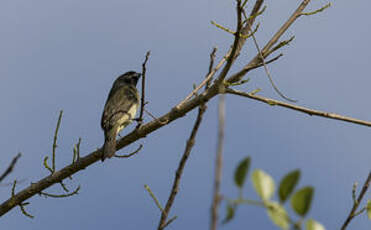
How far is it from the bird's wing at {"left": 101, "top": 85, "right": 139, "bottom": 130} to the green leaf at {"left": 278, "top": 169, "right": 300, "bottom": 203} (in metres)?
7.70

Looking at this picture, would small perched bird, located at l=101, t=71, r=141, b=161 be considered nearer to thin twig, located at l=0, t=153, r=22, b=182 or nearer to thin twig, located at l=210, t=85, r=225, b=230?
thin twig, located at l=0, t=153, r=22, b=182

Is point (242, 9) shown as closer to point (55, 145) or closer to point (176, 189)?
point (176, 189)

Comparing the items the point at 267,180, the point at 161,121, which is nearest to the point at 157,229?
the point at 267,180

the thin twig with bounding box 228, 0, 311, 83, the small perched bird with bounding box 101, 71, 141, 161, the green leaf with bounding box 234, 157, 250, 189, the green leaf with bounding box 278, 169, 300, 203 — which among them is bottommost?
the green leaf with bounding box 278, 169, 300, 203

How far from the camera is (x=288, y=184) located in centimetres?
93

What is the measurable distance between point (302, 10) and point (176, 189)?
373 centimetres

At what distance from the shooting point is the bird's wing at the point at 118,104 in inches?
347

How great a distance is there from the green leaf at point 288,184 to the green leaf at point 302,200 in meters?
0.02

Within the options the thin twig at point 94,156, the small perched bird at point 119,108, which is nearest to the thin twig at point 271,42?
the thin twig at point 94,156

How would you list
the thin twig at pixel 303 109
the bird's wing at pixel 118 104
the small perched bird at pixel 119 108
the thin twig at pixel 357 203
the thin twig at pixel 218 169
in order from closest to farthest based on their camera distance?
1. the thin twig at pixel 218 169
2. the thin twig at pixel 357 203
3. the thin twig at pixel 303 109
4. the small perched bird at pixel 119 108
5. the bird's wing at pixel 118 104

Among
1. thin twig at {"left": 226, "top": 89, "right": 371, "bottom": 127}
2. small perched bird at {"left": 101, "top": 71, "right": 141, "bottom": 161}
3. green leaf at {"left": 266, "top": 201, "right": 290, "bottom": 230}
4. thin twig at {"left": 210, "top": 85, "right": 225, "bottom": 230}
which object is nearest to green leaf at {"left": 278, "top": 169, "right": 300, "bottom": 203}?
green leaf at {"left": 266, "top": 201, "right": 290, "bottom": 230}

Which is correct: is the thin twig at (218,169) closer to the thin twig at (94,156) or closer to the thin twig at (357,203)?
the thin twig at (357,203)

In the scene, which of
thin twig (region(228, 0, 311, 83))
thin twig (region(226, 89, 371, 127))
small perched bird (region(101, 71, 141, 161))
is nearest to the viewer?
thin twig (region(226, 89, 371, 127))

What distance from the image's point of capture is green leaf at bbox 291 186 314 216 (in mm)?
899
